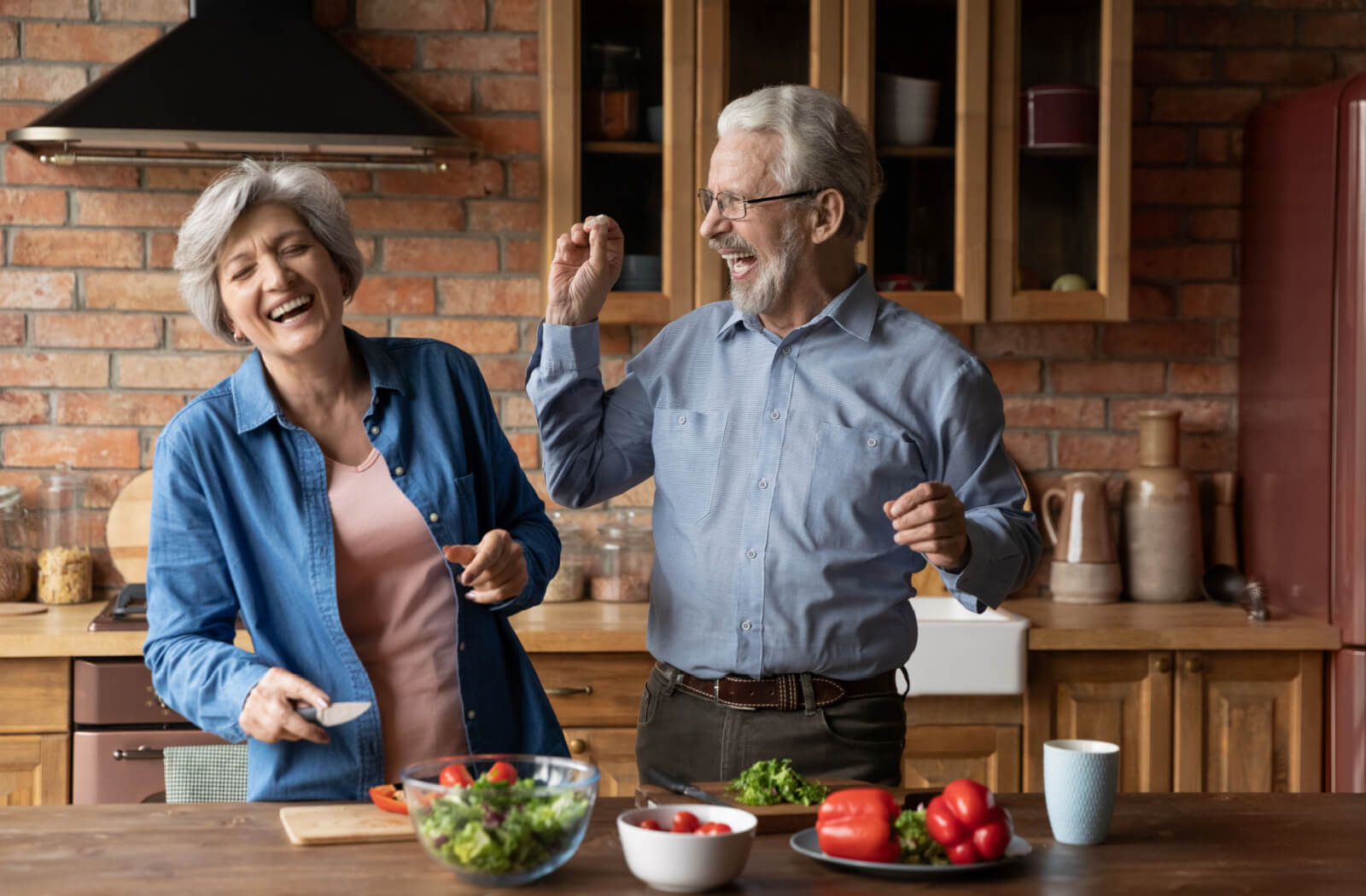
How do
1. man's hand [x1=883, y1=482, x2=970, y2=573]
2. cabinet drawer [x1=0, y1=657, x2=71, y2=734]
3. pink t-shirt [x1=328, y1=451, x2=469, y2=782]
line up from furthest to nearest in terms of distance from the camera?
cabinet drawer [x1=0, y1=657, x2=71, y2=734], pink t-shirt [x1=328, y1=451, x2=469, y2=782], man's hand [x1=883, y1=482, x2=970, y2=573]

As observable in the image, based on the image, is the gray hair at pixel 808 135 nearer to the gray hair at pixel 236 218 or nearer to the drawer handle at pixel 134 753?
the gray hair at pixel 236 218

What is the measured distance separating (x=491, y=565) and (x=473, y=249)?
5.68 feet

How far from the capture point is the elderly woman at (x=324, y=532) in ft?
5.55

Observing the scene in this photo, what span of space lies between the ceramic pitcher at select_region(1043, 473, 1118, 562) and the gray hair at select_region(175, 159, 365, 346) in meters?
1.95

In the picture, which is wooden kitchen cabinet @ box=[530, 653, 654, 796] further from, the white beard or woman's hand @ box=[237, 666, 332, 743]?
woman's hand @ box=[237, 666, 332, 743]

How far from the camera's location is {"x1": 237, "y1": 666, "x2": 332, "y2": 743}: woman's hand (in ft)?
4.95

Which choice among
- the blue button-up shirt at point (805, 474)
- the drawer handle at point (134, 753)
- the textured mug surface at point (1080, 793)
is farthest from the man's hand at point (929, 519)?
the drawer handle at point (134, 753)

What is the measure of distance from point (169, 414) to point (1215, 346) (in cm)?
246

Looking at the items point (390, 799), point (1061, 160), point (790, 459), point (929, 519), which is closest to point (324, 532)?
point (390, 799)

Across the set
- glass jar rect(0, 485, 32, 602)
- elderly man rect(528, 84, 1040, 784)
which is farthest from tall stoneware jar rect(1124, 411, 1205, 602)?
glass jar rect(0, 485, 32, 602)

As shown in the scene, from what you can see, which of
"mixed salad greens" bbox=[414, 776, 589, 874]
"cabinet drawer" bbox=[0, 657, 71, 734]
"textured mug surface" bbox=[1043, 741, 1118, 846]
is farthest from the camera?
"cabinet drawer" bbox=[0, 657, 71, 734]

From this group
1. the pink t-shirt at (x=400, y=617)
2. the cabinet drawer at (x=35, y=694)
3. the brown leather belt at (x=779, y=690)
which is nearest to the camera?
the pink t-shirt at (x=400, y=617)

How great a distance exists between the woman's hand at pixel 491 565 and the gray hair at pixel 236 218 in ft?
1.52

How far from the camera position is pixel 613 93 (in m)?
3.01
